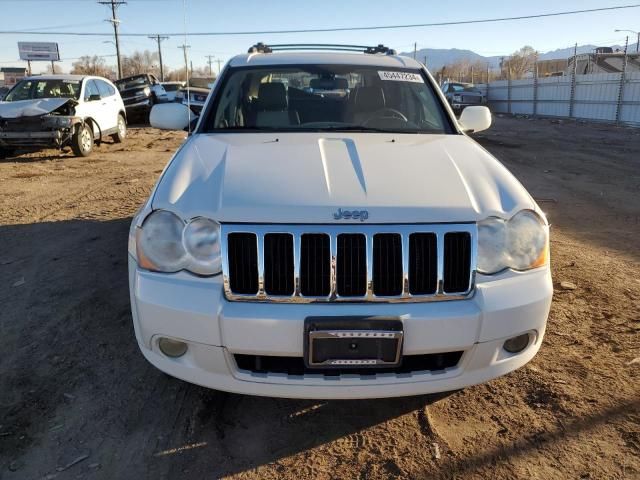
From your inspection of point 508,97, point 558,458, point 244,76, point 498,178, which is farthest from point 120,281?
point 508,97

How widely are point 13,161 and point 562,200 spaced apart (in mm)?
10672

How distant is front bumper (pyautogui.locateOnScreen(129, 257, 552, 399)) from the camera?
6.76 ft

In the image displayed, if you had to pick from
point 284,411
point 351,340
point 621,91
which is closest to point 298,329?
point 351,340

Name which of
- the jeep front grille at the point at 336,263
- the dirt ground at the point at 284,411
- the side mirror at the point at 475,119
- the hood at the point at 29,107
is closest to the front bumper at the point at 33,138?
the hood at the point at 29,107

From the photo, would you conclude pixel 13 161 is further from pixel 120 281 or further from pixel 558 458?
pixel 558 458

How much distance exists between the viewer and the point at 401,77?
3.78 metres

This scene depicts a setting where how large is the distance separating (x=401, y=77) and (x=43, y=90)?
10516mm

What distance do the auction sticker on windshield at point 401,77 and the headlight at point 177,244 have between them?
7.07 ft

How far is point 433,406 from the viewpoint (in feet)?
8.72

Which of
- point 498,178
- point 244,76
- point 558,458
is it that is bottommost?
point 558,458

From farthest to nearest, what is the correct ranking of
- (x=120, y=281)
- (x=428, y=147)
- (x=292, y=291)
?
(x=120, y=281) → (x=428, y=147) → (x=292, y=291)

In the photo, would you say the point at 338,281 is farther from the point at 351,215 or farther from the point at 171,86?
the point at 171,86

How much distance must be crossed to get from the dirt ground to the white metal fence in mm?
18963

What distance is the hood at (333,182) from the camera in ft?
7.11
